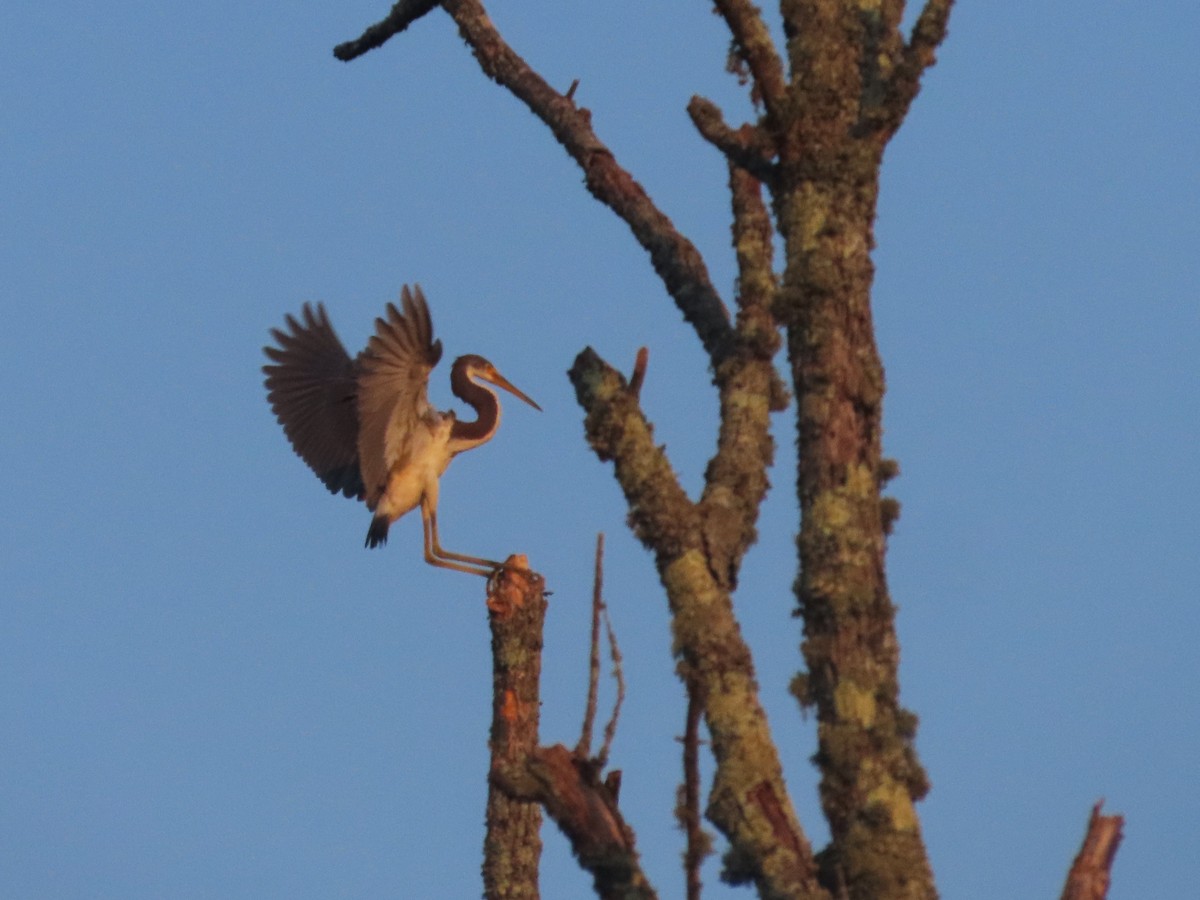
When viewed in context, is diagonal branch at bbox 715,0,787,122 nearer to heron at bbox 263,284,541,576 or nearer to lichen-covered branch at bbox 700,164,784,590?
lichen-covered branch at bbox 700,164,784,590

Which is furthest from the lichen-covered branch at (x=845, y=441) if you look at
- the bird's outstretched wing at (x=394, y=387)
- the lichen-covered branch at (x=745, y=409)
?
the bird's outstretched wing at (x=394, y=387)

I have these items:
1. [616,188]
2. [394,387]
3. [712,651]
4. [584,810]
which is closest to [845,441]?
[712,651]

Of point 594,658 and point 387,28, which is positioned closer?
point 594,658

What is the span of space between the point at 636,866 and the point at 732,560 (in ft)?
2.35

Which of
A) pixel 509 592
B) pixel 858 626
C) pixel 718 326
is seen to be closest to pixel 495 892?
pixel 509 592

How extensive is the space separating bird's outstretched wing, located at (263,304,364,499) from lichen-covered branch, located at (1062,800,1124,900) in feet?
19.6

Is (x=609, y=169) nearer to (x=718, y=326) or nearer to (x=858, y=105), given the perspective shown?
(x=718, y=326)

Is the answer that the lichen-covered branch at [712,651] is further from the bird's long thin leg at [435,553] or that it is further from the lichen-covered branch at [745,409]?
the bird's long thin leg at [435,553]

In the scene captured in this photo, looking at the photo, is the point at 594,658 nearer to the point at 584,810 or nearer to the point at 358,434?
the point at 584,810

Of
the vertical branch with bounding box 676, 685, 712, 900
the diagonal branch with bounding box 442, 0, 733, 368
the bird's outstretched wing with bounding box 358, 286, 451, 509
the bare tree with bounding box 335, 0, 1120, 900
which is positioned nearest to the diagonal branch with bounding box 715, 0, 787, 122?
the bare tree with bounding box 335, 0, 1120, 900

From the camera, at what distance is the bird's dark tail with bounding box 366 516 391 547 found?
29.1 ft

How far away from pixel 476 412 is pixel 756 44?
511cm

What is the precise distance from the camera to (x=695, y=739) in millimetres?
3729

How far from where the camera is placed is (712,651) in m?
3.74
